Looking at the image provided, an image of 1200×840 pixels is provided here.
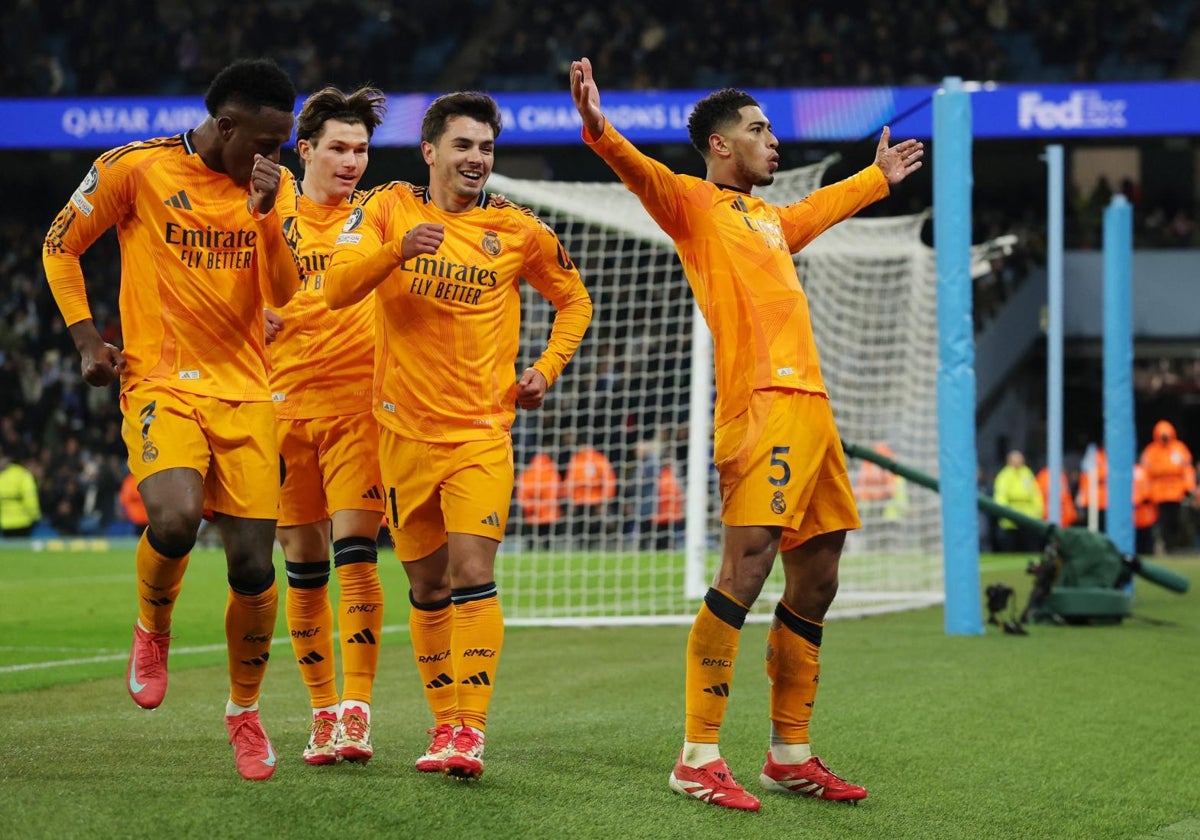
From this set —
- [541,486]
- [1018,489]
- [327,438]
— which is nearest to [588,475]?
[541,486]

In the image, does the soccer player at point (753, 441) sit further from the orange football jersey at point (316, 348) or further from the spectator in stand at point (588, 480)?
the spectator in stand at point (588, 480)

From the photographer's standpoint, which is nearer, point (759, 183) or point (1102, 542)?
point (759, 183)

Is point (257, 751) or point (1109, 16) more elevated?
point (1109, 16)

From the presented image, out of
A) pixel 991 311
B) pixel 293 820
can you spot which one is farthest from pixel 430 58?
pixel 293 820

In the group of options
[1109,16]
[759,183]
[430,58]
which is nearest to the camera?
[759,183]

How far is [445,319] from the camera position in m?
5.17

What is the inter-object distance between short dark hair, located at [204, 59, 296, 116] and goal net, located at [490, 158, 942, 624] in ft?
21.0

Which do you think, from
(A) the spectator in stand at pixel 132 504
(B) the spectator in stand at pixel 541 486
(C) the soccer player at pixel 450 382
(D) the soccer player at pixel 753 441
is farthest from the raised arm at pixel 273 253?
(A) the spectator in stand at pixel 132 504

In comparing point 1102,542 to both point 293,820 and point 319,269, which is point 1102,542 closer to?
point 319,269

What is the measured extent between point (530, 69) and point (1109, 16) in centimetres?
1169

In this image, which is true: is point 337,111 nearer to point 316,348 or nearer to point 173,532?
point 316,348

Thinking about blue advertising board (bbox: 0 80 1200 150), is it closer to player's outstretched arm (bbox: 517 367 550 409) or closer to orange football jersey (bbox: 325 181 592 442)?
orange football jersey (bbox: 325 181 592 442)

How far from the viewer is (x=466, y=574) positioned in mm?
5004

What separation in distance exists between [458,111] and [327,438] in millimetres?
1344
